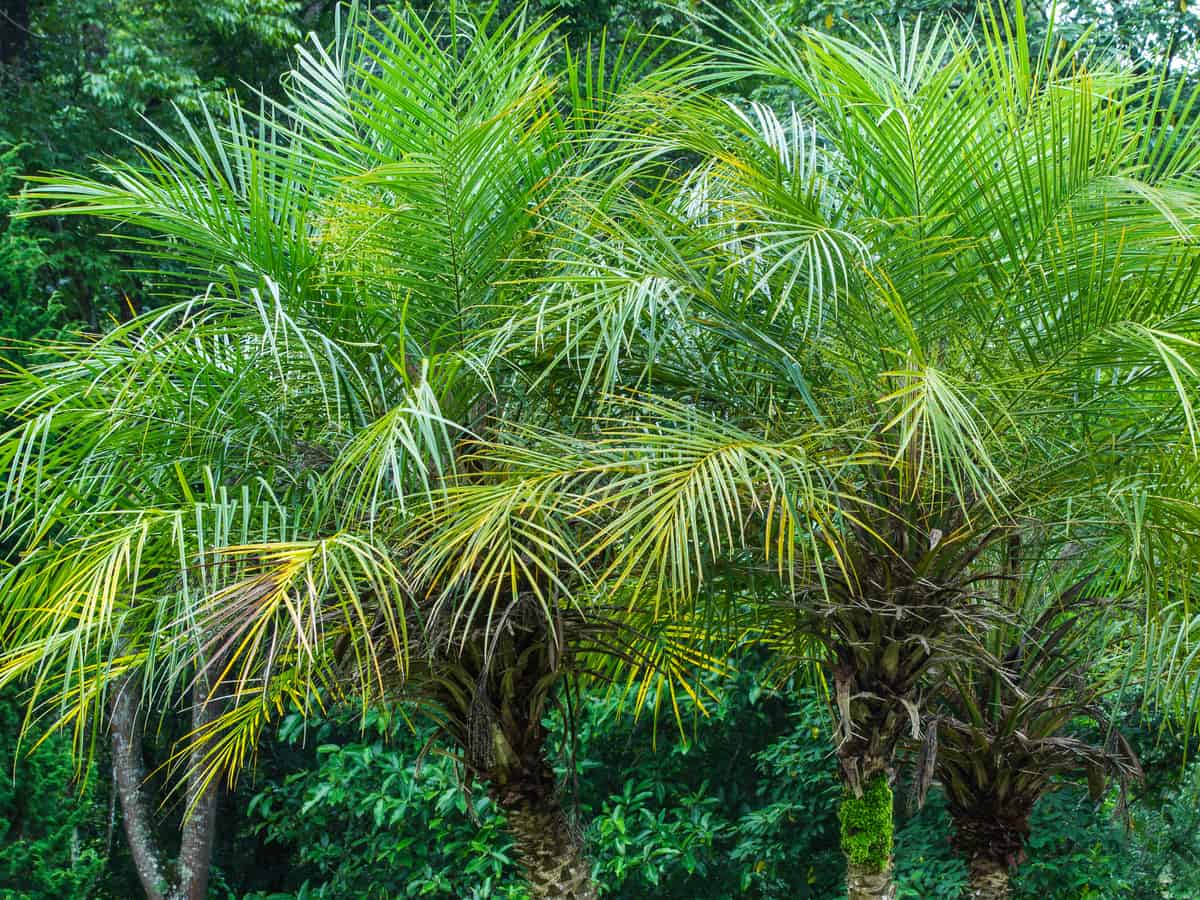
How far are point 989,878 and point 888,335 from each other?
2.61 meters

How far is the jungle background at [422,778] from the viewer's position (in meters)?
7.20

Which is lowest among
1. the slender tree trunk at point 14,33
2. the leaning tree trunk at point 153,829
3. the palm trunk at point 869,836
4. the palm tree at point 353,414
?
the leaning tree trunk at point 153,829

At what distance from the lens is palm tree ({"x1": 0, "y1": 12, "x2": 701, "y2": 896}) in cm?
393

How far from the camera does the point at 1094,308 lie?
3828 millimetres

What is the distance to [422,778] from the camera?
7980mm

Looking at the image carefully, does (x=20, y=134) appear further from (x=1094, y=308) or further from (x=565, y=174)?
(x=1094, y=308)

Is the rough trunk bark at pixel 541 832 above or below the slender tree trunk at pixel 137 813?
above

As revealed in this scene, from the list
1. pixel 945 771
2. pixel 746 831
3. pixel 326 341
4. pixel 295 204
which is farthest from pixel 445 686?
pixel 746 831

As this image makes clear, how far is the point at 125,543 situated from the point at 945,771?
137 inches

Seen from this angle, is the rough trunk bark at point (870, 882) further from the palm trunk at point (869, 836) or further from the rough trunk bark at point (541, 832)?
the rough trunk bark at point (541, 832)

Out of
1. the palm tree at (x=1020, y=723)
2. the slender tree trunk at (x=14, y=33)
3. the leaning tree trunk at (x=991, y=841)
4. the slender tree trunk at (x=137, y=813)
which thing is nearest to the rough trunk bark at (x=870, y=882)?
the palm tree at (x=1020, y=723)

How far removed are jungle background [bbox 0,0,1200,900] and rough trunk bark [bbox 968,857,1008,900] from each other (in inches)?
42.4

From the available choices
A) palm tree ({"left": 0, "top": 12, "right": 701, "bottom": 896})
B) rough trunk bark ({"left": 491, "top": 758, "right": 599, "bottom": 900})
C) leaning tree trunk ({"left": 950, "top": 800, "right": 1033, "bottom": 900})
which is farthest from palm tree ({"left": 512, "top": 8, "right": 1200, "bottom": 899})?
rough trunk bark ({"left": 491, "top": 758, "right": 599, "bottom": 900})

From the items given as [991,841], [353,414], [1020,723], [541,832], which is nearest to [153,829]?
[541,832]
